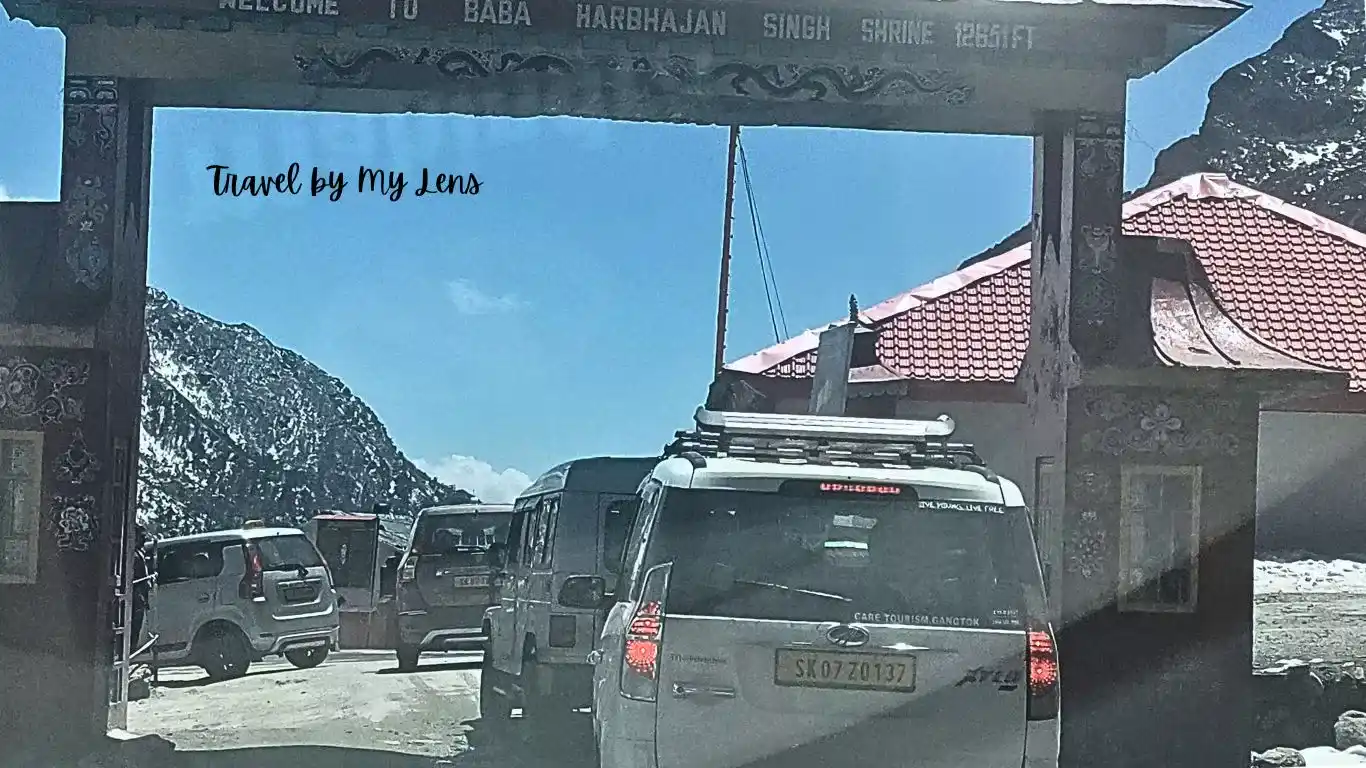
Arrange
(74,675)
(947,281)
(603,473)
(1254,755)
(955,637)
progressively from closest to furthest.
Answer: (955,637) → (74,675) → (1254,755) → (603,473) → (947,281)

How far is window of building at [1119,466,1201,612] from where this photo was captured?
A: 11062 mm

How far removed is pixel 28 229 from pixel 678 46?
4.37 m

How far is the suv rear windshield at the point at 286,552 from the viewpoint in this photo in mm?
19469

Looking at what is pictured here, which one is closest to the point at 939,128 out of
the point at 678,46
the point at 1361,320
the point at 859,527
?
the point at 678,46

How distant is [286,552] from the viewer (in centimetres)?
1970

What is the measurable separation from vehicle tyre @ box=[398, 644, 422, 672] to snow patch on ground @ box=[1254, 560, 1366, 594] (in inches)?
379

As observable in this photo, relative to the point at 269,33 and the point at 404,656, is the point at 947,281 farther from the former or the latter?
the point at 269,33

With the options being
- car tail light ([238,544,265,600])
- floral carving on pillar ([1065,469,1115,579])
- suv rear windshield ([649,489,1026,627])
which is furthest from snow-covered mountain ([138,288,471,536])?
suv rear windshield ([649,489,1026,627])

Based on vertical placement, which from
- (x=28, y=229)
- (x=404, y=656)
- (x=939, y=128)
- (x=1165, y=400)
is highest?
(x=939, y=128)

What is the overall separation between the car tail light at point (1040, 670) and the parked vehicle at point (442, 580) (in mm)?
12923

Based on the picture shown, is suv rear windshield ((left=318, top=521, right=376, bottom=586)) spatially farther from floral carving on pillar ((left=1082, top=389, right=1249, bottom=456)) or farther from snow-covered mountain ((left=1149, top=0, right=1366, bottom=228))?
snow-covered mountain ((left=1149, top=0, right=1366, bottom=228))

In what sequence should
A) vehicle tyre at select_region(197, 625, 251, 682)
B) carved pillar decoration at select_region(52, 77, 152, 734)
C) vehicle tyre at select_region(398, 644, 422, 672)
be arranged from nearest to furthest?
carved pillar decoration at select_region(52, 77, 152, 734), vehicle tyre at select_region(197, 625, 251, 682), vehicle tyre at select_region(398, 644, 422, 672)

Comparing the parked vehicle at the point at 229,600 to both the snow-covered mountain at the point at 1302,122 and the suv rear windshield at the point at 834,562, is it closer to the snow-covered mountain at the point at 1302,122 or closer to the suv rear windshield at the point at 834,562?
the suv rear windshield at the point at 834,562

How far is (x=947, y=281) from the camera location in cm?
1917
